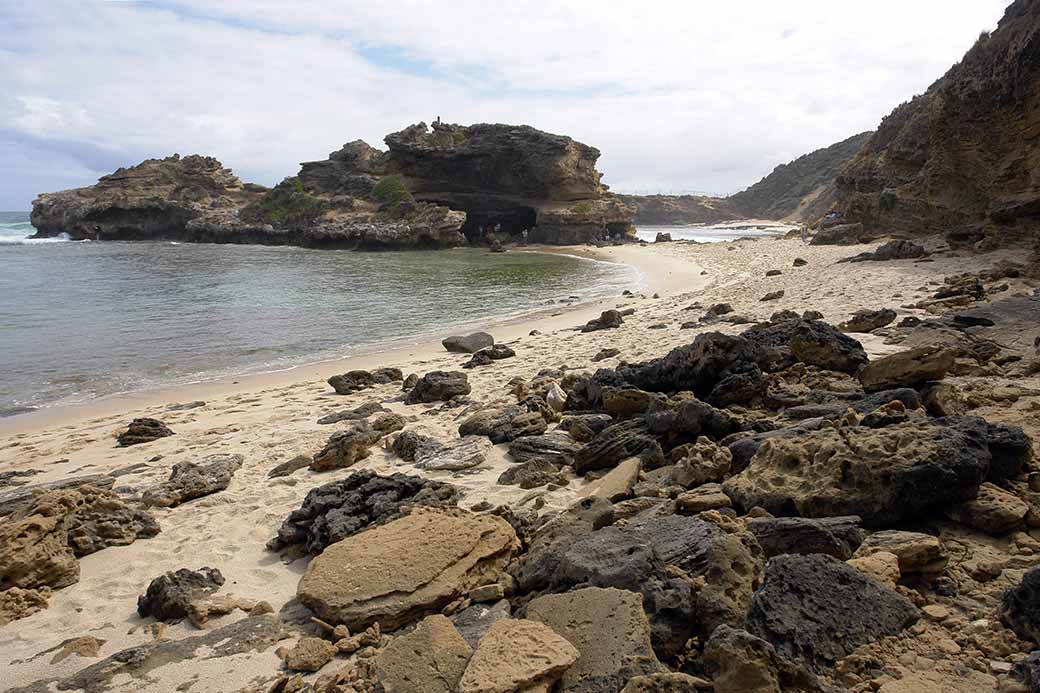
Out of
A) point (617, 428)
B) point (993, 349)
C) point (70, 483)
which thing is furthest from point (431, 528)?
point (993, 349)

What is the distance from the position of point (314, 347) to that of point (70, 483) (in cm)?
832

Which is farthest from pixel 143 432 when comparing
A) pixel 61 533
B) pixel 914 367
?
pixel 914 367

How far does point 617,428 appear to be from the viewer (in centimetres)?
611

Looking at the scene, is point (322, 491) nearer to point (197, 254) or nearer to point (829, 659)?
point (829, 659)

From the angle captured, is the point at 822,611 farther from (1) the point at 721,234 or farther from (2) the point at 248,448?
(1) the point at 721,234

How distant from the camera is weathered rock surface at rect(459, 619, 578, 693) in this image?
271 centimetres

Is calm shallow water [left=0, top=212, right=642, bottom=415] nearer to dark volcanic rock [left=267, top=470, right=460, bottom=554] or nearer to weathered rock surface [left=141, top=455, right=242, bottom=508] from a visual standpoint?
weathered rock surface [left=141, top=455, right=242, bottom=508]

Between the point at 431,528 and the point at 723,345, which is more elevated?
the point at 723,345

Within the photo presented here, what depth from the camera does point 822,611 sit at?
2875mm

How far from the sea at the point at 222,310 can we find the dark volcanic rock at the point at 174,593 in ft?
26.0

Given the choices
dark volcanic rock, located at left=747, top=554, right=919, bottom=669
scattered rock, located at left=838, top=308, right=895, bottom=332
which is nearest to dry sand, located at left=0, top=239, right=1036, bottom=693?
scattered rock, located at left=838, top=308, right=895, bottom=332

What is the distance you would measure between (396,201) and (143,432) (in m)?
50.1

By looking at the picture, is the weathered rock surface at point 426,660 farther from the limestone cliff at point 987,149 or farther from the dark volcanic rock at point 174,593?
the limestone cliff at point 987,149

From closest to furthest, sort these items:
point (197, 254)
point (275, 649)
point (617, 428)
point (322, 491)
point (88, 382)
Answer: point (275, 649), point (322, 491), point (617, 428), point (88, 382), point (197, 254)
